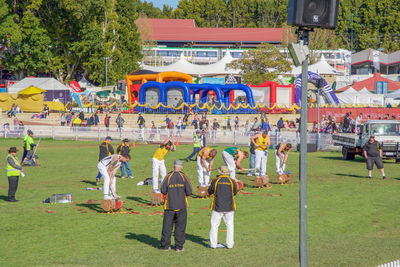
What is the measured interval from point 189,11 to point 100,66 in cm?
7543

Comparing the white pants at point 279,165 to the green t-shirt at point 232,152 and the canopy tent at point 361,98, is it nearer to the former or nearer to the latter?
the green t-shirt at point 232,152

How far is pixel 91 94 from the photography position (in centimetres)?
6038

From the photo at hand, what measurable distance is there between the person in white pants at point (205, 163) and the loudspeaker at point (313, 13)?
1023 cm

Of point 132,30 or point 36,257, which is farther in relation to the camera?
point 132,30

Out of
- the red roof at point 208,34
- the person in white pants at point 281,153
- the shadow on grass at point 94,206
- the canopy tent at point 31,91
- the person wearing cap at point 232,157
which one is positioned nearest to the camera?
the shadow on grass at point 94,206

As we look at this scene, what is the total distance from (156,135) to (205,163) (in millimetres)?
22274

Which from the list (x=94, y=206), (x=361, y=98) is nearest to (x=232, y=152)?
(x=94, y=206)

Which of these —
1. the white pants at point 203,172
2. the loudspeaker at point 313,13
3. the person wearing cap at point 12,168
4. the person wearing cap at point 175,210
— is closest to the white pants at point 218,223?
the person wearing cap at point 175,210

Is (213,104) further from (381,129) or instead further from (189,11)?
(189,11)

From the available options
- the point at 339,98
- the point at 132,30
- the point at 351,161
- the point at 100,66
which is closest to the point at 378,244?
the point at 351,161

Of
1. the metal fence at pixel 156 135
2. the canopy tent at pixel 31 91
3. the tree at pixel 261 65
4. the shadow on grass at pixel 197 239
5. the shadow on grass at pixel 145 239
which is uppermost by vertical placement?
the tree at pixel 261 65

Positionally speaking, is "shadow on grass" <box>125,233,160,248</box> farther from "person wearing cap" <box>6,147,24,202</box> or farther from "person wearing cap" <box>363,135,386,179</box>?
"person wearing cap" <box>363,135,386,179</box>

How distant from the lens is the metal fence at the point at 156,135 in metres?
36.3

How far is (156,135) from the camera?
1547 inches
